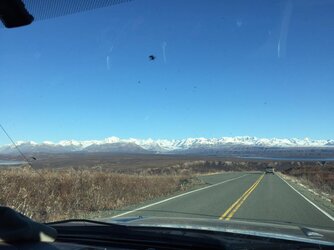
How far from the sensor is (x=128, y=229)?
183 inches

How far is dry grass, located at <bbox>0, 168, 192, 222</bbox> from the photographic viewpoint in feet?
50.9

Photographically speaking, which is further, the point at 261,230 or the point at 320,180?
the point at 320,180

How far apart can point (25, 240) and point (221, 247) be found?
1542 mm

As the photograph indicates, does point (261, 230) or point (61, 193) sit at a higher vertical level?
point (261, 230)

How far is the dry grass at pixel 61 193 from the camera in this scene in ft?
50.9

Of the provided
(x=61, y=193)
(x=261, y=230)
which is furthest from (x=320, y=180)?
(x=261, y=230)

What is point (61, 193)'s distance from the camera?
19047 mm

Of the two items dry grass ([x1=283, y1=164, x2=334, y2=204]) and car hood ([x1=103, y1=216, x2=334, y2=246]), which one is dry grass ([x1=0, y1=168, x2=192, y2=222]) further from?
dry grass ([x1=283, y1=164, x2=334, y2=204])

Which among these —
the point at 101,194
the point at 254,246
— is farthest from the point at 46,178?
the point at 254,246

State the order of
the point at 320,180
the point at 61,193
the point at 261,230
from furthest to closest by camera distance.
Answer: the point at 320,180
the point at 61,193
the point at 261,230

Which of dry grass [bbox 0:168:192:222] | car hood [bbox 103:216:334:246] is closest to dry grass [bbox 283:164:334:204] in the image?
dry grass [bbox 0:168:192:222]

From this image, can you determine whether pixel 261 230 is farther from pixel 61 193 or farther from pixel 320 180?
pixel 320 180

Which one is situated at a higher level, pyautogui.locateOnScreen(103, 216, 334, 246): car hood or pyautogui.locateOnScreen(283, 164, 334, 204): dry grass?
pyautogui.locateOnScreen(103, 216, 334, 246): car hood

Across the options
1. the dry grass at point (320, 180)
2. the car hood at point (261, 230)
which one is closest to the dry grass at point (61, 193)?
the car hood at point (261, 230)
